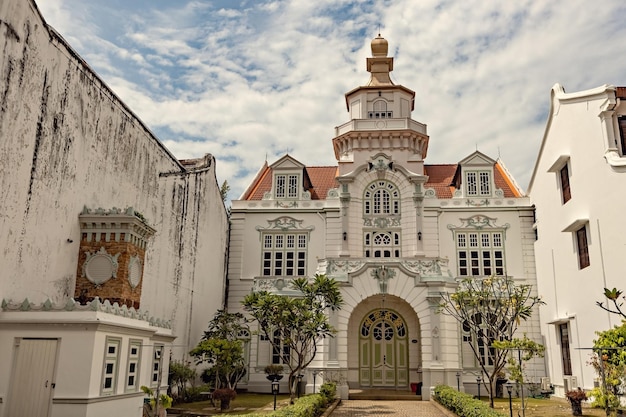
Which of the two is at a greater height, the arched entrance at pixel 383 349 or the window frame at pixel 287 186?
the window frame at pixel 287 186

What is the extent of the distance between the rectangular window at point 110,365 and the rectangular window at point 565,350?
16.6 meters

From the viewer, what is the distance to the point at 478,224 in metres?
26.1

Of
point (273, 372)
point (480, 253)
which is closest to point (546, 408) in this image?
point (480, 253)

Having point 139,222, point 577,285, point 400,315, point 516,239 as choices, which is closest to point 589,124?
point 577,285

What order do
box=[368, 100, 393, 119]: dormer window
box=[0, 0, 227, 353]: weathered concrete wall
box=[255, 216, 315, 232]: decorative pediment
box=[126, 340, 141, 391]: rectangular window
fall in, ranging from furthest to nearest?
box=[368, 100, 393, 119]: dormer window < box=[255, 216, 315, 232]: decorative pediment < box=[126, 340, 141, 391]: rectangular window < box=[0, 0, 227, 353]: weathered concrete wall

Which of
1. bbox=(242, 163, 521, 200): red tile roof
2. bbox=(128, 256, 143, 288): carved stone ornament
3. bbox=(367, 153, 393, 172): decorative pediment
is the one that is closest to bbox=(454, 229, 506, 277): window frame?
bbox=(242, 163, 521, 200): red tile roof

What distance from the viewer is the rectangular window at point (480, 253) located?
84.1 ft

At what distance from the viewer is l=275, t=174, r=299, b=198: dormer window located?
27.5 metres

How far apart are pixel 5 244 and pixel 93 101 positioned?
5565 millimetres

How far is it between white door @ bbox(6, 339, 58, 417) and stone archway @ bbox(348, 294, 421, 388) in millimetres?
14745

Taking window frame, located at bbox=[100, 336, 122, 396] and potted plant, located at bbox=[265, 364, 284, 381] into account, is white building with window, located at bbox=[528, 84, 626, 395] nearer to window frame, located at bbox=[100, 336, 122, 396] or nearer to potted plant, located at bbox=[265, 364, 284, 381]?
potted plant, located at bbox=[265, 364, 284, 381]

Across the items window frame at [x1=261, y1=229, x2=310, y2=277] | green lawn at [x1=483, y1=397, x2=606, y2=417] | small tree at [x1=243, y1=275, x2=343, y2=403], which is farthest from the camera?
window frame at [x1=261, y1=229, x2=310, y2=277]

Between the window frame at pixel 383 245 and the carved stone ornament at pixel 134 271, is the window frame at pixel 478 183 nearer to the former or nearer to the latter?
the window frame at pixel 383 245

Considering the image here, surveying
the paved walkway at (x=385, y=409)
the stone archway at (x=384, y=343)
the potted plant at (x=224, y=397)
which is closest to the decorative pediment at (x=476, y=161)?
the stone archway at (x=384, y=343)
